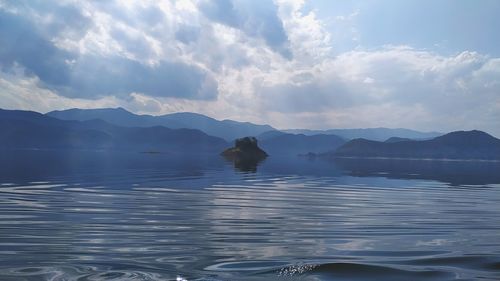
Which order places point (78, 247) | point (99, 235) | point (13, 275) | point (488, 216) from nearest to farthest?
point (13, 275) < point (78, 247) < point (99, 235) < point (488, 216)

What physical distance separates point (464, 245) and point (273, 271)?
9.89 m

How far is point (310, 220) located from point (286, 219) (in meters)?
1.35

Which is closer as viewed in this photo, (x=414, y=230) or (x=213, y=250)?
(x=213, y=250)

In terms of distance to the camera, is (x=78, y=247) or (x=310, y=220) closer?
(x=78, y=247)

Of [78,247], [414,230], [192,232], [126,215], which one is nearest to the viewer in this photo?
[78,247]

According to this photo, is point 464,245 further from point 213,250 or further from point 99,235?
point 99,235

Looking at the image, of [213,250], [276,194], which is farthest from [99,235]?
[276,194]

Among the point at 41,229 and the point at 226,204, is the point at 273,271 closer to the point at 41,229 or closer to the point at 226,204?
the point at 41,229

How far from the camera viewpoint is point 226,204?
31.8 metres

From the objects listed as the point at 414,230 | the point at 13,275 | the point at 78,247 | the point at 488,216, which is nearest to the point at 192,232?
the point at 78,247

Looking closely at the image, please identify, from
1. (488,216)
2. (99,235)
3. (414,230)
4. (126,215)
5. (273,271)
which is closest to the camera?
(273,271)

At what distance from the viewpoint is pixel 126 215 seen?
2481cm

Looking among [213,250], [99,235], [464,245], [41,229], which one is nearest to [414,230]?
[464,245]

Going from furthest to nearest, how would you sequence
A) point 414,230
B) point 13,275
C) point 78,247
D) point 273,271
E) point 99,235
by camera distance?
1. point 414,230
2. point 99,235
3. point 78,247
4. point 273,271
5. point 13,275
